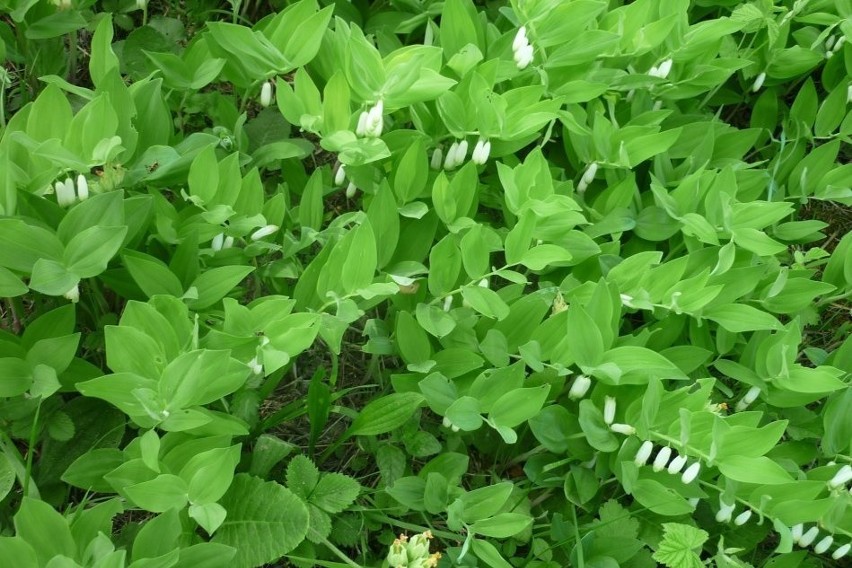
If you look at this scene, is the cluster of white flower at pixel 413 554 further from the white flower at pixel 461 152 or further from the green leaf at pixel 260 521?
the white flower at pixel 461 152

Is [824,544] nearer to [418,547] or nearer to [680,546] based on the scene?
[680,546]

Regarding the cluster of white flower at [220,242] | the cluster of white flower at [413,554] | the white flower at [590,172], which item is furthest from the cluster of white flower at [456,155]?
the cluster of white flower at [413,554]

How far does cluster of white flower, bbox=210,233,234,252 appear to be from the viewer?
1729mm

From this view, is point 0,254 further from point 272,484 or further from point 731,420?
point 731,420

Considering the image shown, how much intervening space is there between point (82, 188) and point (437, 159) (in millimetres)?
815

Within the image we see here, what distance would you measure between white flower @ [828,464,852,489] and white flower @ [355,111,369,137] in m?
1.29

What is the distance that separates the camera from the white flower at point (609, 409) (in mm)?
1730

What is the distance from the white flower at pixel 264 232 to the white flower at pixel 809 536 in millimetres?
1357

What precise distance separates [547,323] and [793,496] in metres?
0.65

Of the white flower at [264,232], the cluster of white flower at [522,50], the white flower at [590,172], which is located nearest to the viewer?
the white flower at [264,232]

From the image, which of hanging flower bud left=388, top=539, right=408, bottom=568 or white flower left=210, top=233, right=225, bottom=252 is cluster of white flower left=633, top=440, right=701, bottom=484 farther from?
white flower left=210, top=233, right=225, bottom=252

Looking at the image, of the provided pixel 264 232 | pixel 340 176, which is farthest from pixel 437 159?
pixel 264 232

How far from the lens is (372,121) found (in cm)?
174

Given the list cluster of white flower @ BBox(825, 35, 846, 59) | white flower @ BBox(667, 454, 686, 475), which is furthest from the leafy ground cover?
cluster of white flower @ BBox(825, 35, 846, 59)
